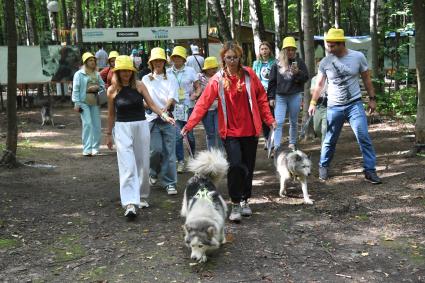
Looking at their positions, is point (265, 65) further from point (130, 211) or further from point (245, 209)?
point (130, 211)

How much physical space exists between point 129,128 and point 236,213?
165cm

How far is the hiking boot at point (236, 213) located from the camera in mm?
5535

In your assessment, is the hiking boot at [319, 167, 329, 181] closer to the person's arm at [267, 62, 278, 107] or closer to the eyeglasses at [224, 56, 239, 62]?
the person's arm at [267, 62, 278, 107]

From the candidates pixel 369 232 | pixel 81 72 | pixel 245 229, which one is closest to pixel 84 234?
pixel 245 229

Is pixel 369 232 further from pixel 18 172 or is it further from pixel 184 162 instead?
pixel 18 172

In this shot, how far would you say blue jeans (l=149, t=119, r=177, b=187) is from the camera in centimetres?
678

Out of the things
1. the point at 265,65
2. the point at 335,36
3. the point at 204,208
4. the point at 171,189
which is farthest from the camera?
the point at 265,65

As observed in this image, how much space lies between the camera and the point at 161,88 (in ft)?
22.5

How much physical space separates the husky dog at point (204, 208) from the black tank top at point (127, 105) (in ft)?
3.48

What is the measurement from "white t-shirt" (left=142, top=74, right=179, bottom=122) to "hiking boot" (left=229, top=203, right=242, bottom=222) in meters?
2.00

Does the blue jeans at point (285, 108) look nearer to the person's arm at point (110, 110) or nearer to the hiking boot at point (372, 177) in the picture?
the hiking boot at point (372, 177)

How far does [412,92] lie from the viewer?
14.7 metres

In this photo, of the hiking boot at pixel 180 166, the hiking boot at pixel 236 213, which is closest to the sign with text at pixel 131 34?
the hiking boot at pixel 180 166

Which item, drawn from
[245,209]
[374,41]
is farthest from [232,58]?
[374,41]
